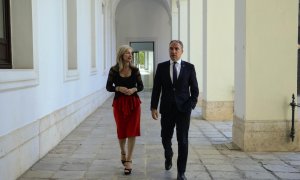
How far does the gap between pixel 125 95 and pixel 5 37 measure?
205 cm

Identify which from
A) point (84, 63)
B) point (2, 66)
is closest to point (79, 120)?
point (84, 63)

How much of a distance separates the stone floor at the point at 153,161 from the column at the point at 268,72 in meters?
0.33

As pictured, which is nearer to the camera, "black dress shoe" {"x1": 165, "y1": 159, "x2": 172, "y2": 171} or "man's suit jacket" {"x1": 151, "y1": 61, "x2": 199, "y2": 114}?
"man's suit jacket" {"x1": 151, "y1": 61, "x2": 199, "y2": 114}

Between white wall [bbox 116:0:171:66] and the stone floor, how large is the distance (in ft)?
58.7

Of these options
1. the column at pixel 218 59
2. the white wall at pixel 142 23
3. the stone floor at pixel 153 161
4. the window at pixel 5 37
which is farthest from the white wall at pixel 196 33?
the white wall at pixel 142 23

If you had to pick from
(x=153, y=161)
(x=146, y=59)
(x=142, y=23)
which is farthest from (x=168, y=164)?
(x=146, y=59)

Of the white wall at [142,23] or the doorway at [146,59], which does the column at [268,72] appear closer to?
the white wall at [142,23]

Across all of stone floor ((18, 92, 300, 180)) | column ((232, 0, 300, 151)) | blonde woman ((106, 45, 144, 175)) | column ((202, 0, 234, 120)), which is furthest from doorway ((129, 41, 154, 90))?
blonde woman ((106, 45, 144, 175))

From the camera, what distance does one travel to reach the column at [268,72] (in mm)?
7008

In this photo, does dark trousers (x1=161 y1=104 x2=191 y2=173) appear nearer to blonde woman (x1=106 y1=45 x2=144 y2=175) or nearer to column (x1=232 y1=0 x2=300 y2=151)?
blonde woman (x1=106 y1=45 x2=144 y2=175)

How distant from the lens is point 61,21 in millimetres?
8398

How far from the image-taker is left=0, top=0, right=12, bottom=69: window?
584 centimetres

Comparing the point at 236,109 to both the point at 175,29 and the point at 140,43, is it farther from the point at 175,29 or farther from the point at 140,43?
the point at 140,43

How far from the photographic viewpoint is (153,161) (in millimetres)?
6352
